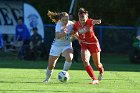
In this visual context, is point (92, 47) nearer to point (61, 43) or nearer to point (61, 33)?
point (61, 43)

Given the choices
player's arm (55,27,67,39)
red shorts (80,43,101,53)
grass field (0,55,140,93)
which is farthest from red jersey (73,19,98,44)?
grass field (0,55,140,93)

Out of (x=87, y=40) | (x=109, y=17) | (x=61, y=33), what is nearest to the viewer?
(x=61, y=33)

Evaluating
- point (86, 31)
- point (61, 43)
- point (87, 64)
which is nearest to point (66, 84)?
point (87, 64)

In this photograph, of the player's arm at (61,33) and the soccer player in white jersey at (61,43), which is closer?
the player's arm at (61,33)

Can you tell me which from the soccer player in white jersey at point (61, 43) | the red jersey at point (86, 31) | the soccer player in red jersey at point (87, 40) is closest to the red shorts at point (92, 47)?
the soccer player in red jersey at point (87, 40)

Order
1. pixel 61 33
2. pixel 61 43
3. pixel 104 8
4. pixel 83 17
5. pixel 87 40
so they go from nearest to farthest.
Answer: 1. pixel 61 33
2. pixel 83 17
3. pixel 61 43
4. pixel 87 40
5. pixel 104 8

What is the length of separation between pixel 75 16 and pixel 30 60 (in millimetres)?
5622

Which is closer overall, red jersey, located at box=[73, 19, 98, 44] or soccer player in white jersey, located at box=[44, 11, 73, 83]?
soccer player in white jersey, located at box=[44, 11, 73, 83]

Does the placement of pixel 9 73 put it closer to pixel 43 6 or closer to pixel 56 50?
pixel 56 50

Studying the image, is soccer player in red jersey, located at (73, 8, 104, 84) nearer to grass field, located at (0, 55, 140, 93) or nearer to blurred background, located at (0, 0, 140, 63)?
grass field, located at (0, 55, 140, 93)

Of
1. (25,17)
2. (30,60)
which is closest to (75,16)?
(25,17)

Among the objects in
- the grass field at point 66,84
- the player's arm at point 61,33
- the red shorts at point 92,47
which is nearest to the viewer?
the grass field at point 66,84

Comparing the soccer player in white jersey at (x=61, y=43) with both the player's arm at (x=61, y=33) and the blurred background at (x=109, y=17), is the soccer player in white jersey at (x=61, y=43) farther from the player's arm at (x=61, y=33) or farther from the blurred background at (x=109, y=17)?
the blurred background at (x=109, y=17)

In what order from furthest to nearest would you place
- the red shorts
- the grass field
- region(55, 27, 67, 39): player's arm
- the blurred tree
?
1. the blurred tree
2. the red shorts
3. region(55, 27, 67, 39): player's arm
4. the grass field
